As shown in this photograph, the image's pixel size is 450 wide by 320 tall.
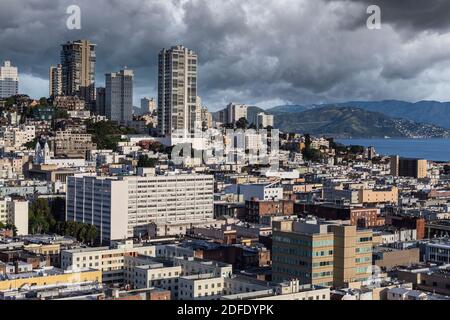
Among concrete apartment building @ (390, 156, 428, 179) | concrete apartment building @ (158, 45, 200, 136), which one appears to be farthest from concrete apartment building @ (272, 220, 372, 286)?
concrete apartment building @ (158, 45, 200, 136)

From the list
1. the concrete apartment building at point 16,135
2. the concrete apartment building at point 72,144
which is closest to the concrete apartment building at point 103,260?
the concrete apartment building at point 72,144

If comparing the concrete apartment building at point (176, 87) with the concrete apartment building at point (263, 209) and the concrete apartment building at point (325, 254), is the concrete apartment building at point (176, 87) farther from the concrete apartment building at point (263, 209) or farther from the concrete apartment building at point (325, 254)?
the concrete apartment building at point (325, 254)

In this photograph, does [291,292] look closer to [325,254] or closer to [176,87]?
[325,254]

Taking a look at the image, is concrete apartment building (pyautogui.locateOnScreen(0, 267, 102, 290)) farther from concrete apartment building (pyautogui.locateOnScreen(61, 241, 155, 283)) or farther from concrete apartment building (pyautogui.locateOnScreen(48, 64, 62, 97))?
concrete apartment building (pyautogui.locateOnScreen(48, 64, 62, 97))

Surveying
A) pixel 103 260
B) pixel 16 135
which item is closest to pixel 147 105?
pixel 16 135

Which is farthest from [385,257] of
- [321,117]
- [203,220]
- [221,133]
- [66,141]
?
[321,117]

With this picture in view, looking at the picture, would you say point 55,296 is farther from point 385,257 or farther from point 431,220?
point 431,220
